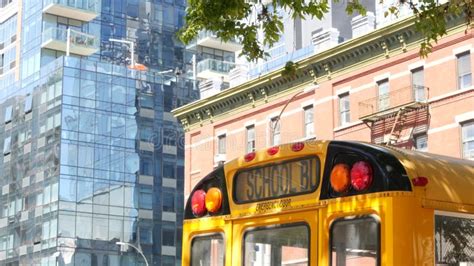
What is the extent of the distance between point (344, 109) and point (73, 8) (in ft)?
106

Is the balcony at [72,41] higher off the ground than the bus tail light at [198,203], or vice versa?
the balcony at [72,41]

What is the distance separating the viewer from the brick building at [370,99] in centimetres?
3669

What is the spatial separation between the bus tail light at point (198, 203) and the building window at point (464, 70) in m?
29.0

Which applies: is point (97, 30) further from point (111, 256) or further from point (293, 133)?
point (293, 133)

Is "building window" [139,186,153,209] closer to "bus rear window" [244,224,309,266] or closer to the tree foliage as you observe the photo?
the tree foliage

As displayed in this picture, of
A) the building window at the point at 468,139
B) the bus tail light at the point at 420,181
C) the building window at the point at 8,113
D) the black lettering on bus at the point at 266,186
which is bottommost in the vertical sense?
the bus tail light at the point at 420,181

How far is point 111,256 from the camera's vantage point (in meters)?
65.3

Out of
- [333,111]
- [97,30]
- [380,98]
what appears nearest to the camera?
[380,98]

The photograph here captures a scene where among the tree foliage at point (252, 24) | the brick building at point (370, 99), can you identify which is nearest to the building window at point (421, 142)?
the brick building at point (370, 99)

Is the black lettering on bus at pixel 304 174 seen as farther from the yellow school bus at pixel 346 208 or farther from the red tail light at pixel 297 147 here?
the red tail light at pixel 297 147

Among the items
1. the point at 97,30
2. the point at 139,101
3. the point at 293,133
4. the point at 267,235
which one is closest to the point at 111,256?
the point at 139,101

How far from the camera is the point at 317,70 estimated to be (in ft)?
143

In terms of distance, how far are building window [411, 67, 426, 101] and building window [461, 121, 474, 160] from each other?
2.54m

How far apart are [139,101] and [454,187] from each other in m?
62.3
